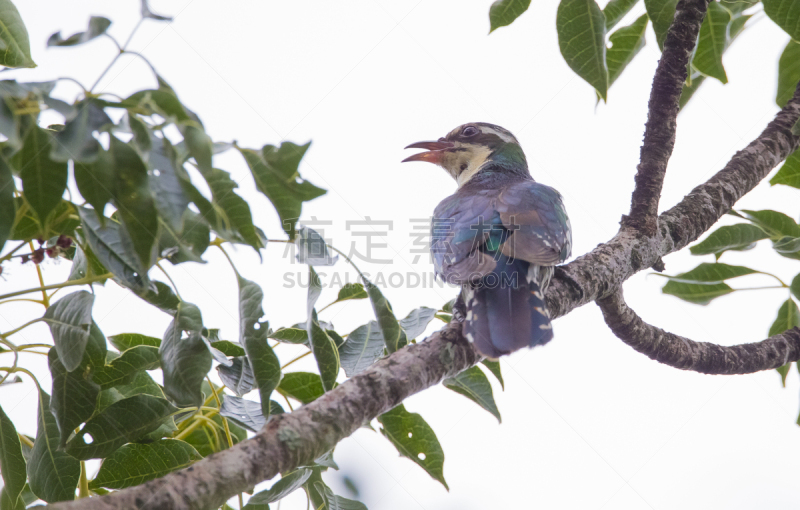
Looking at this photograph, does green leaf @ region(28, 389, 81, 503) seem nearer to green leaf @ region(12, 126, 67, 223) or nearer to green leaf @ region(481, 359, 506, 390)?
green leaf @ region(12, 126, 67, 223)

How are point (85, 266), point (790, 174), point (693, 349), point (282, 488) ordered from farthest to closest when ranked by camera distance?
point (790, 174)
point (693, 349)
point (282, 488)
point (85, 266)

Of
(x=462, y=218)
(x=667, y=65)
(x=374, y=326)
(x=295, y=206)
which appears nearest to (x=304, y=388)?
(x=374, y=326)

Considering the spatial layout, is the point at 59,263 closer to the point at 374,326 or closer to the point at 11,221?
the point at 11,221

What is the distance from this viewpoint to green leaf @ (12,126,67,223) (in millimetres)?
1201

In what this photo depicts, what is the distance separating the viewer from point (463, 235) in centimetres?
319

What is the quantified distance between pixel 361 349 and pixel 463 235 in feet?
4.07

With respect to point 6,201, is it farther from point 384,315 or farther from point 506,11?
point 506,11

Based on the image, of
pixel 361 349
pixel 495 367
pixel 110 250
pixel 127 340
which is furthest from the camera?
pixel 495 367

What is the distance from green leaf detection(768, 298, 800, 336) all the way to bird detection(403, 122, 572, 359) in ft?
3.77

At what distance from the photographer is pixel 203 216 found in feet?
4.26

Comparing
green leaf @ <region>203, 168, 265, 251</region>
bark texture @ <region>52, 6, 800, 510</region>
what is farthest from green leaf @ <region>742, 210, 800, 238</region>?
green leaf @ <region>203, 168, 265, 251</region>

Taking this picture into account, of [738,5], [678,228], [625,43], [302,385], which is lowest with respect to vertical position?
[302,385]

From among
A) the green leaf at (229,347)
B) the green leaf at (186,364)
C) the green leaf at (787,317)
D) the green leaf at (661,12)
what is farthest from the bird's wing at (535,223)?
the green leaf at (186,364)

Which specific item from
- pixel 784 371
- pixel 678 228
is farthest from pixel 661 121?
pixel 784 371
